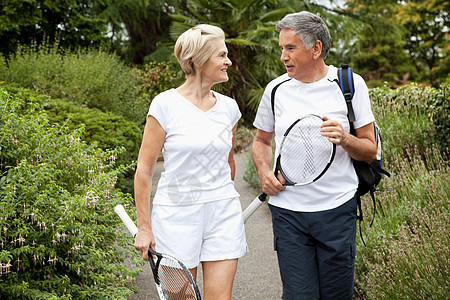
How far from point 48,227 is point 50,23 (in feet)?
45.9

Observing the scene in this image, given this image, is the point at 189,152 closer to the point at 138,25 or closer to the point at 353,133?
the point at 353,133

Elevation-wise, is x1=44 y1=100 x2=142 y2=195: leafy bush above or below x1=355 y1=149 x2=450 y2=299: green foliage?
below

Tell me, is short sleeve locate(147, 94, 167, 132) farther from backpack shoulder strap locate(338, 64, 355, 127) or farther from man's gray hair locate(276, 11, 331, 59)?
backpack shoulder strap locate(338, 64, 355, 127)

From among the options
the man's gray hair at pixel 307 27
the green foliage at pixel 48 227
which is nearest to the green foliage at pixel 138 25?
the green foliage at pixel 48 227

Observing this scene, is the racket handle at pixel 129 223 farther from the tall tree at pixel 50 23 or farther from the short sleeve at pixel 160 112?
the tall tree at pixel 50 23

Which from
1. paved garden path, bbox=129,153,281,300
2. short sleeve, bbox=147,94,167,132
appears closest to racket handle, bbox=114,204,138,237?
short sleeve, bbox=147,94,167,132

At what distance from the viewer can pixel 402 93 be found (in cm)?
816

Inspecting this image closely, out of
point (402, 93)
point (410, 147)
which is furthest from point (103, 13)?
point (410, 147)

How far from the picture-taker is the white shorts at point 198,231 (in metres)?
2.39

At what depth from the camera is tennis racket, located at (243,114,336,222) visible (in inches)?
100

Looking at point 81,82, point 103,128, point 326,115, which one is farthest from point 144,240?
point 81,82

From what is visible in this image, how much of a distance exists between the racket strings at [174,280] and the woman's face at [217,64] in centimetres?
90

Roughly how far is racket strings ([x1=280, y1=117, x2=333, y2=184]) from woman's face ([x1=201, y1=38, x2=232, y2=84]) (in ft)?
1.55

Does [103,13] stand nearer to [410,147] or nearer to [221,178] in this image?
[410,147]
